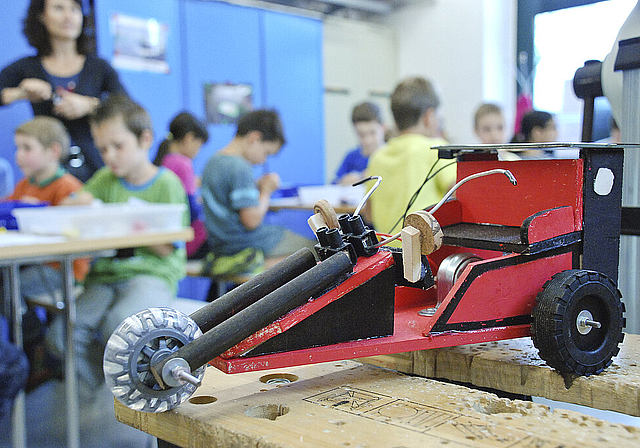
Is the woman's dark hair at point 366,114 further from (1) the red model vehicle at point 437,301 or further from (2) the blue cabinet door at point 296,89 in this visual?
(1) the red model vehicle at point 437,301

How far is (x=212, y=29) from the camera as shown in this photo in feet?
13.7

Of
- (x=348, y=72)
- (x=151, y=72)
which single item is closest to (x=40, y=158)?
(x=151, y=72)

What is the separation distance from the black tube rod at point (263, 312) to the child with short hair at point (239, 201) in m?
2.19

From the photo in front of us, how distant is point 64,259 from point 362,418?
1.65 meters

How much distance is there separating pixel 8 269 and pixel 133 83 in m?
1.97

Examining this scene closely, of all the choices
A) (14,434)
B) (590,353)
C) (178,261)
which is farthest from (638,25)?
(14,434)

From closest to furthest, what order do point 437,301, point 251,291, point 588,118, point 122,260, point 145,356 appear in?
point 145,356 → point 251,291 → point 437,301 → point 588,118 → point 122,260

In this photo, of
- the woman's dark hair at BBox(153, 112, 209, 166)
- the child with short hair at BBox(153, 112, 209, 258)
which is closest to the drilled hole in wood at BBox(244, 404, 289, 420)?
the child with short hair at BBox(153, 112, 209, 258)

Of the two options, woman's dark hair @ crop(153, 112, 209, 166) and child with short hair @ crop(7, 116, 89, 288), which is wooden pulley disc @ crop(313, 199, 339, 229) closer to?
child with short hair @ crop(7, 116, 89, 288)

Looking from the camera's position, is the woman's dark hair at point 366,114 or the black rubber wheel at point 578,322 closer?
the black rubber wheel at point 578,322

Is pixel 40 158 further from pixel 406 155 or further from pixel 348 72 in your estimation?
pixel 348 72

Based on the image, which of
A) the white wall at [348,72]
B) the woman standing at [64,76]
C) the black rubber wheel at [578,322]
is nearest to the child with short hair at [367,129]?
the white wall at [348,72]

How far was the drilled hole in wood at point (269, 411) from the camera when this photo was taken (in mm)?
704

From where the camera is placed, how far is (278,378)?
2.68ft
